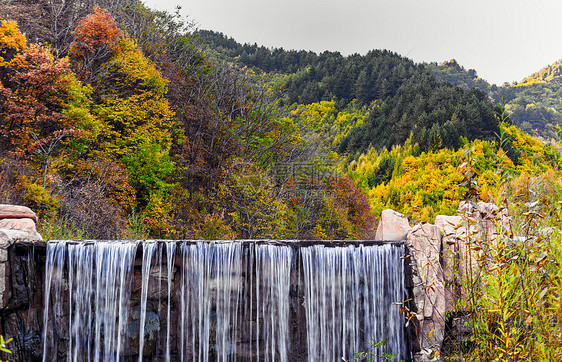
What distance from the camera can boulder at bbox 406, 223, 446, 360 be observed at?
8.94 meters

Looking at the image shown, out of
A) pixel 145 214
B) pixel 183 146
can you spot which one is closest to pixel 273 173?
pixel 183 146

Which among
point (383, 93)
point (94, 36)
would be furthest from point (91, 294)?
point (383, 93)

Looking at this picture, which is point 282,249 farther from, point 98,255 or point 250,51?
point 250,51

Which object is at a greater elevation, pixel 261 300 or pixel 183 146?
pixel 183 146

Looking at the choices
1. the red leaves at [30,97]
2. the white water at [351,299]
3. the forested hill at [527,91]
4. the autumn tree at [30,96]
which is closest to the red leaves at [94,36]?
the autumn tree at [30,96]

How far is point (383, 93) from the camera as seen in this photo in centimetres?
6962

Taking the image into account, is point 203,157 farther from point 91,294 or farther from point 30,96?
point 91,294

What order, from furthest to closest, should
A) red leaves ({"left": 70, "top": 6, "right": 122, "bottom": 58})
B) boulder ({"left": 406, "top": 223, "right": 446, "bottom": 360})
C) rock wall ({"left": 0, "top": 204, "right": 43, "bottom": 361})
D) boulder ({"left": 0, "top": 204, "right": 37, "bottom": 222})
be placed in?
red leaves ({"left": 70, "top": 6, "right": 122, "bottom": 58}) → boulder ({"left": 0, "top": 204, "right": 37, "bottom": 222}) → boulder ({"left": 406, "top": 223, "right": 446, "bottom": 360}) → rock wall ({"left": 0, "top": 204, "right": 43, "bottom": 361})

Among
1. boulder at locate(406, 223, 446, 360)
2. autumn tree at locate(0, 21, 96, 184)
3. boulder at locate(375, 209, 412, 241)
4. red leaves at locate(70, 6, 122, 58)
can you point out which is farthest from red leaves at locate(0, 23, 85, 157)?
boulder at locate(406, 223, 446, 360)

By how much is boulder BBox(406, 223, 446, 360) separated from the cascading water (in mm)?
1255

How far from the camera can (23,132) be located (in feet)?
47.5

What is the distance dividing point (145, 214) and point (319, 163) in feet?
45.3

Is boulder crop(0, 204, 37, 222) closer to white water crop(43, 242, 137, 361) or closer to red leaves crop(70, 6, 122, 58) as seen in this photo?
white water crop(43, 242, 137, 361)

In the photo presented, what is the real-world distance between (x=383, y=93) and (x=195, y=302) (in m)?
66.5
